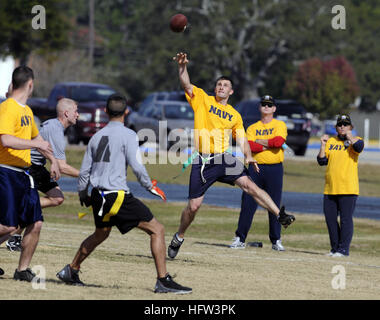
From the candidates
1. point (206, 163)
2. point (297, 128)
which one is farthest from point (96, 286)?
point (297, 128)

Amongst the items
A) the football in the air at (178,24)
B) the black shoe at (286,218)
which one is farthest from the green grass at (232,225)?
the football in the air at (178,24)

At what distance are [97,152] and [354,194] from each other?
18.9 feet

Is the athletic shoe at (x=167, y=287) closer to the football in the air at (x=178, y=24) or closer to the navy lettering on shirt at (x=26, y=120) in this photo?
the navy lettering on shirt at (x=26, y=120)

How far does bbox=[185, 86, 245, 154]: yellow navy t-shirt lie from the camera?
12234 millimetres

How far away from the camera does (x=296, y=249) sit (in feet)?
47.6

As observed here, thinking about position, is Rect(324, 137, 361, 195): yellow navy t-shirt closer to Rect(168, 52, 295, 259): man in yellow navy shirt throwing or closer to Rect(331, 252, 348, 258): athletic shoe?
Rect(331, 252, 348, 258): athletic shoe

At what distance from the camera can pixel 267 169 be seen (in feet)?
46.0

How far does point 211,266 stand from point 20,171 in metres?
2.90

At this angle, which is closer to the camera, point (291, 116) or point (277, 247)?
point (277, 247)

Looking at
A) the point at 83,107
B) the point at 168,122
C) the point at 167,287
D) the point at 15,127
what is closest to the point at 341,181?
the point at 167,287

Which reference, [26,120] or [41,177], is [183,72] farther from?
[26,120]

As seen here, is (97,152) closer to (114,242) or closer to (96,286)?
(96,286)

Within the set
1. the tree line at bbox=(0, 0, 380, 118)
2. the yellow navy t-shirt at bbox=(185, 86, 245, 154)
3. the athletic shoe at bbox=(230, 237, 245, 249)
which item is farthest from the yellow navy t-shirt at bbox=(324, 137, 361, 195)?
the tree line at bbox=(0, 0, 380, 118)

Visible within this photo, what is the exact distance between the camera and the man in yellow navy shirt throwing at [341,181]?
536 inches
